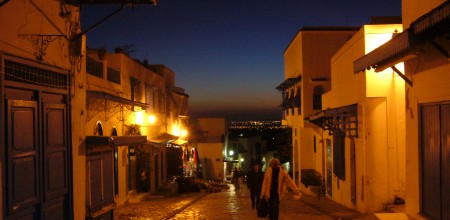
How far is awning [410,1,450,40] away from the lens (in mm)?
6570

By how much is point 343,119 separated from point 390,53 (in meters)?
8.02

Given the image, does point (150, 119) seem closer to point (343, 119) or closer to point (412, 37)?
point (343, 119)

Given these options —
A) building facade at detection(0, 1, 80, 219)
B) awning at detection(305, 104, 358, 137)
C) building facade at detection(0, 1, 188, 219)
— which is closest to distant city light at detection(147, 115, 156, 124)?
awning at detection(305, 104, 358, 137)

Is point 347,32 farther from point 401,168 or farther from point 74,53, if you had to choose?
point 74,53

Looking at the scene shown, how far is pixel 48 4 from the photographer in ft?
29.7

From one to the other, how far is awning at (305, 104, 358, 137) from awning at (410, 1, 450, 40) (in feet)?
24.8

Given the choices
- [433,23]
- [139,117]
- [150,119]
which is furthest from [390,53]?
[150,119]

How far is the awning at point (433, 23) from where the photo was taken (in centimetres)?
657

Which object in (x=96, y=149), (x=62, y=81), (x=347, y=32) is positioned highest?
(x=347, y=32)

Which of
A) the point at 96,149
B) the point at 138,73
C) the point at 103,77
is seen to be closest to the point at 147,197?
the point at 138,73

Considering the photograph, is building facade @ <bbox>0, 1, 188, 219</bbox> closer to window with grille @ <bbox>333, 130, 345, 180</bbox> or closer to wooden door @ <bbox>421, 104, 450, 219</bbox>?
wooden door @ <bbox>421, 104, 450, 219</bbox>

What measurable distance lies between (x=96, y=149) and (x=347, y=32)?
21.7m

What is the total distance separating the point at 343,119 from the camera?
16984mm

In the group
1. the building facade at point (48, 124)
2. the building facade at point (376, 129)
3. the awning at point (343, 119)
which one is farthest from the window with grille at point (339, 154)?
the building facade at point (48, 124)
